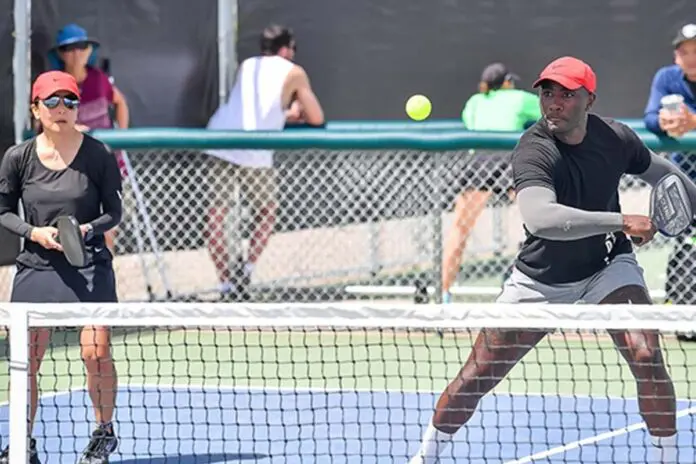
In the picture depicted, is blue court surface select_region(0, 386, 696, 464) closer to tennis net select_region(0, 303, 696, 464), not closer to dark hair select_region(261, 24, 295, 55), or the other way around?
tennis net select_region(0, 303, 696, 464)

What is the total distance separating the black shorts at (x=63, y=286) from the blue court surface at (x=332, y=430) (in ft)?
1.59

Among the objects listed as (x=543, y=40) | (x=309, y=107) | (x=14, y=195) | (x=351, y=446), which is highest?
(x=543, y=40)

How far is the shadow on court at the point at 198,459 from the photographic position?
21.1 feet

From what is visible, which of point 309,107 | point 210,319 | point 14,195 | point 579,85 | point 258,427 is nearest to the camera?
point 210,319

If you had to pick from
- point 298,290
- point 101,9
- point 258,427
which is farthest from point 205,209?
point 258,427

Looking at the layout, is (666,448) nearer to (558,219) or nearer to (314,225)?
(558,219)

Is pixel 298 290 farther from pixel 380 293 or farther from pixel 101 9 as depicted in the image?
pixel 101 9

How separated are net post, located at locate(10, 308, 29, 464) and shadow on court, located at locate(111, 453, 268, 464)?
4.15 feet

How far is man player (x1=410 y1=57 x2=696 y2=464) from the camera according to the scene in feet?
18.3

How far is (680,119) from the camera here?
341 inches

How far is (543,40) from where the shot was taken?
41.3 ft

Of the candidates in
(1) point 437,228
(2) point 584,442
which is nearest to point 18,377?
(2) point 584,442

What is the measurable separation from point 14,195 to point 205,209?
3632mm

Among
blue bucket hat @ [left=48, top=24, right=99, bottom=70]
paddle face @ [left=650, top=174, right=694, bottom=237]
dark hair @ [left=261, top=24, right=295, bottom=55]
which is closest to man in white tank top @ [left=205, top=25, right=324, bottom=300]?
dark hair @ [left=261, top=24, right=295, bottom=55]
